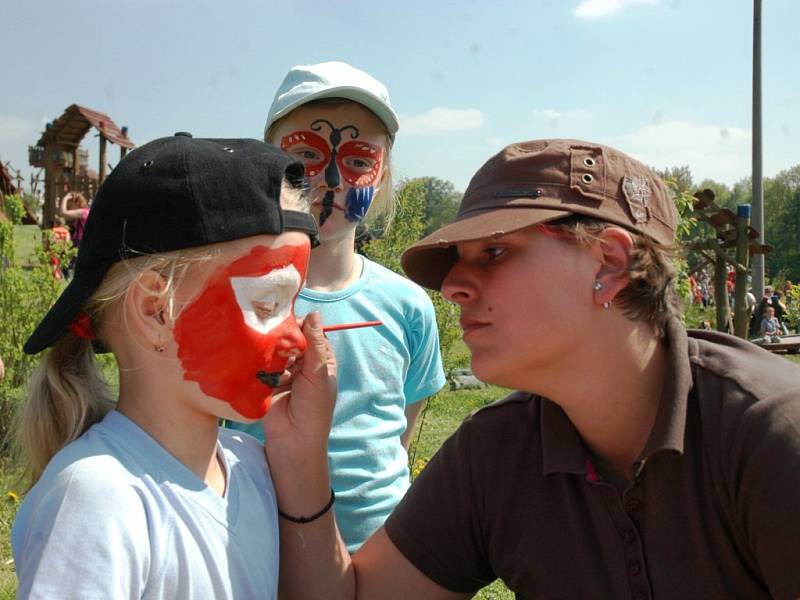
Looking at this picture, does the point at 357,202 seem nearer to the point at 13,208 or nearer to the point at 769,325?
the point at 13,208

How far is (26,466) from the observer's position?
5.35 ft

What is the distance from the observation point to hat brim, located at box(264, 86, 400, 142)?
2.37m

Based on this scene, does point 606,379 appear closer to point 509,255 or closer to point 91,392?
point 509,255

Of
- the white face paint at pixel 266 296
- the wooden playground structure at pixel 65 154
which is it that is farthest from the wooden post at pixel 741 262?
the wooden playground structure at pixel 65 154

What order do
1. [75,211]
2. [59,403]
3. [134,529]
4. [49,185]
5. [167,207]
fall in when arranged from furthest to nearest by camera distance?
[49,185] < [75,211] < [59,403] < [167,207] < [134,529]

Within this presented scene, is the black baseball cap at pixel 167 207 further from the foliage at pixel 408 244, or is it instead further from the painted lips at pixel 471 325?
the foliage at pixel 408 244

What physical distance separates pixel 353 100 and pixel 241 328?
3.68 feet

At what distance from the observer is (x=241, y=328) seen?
159 cm

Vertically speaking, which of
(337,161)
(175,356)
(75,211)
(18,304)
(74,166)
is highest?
(74,166)

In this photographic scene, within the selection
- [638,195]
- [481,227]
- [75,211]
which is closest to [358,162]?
[481,227]

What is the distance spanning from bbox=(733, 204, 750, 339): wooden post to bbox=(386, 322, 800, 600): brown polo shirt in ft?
32.6

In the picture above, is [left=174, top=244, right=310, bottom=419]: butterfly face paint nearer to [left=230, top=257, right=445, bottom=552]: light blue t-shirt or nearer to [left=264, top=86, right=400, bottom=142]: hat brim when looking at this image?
[left=230, top=257, right=445, bottom=552]: light blue t-shirt

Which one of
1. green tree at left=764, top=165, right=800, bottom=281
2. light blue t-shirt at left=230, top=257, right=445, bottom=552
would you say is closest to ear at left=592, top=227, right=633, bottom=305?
light blue t-shirt at left=230, top=257, right=445, bottom=552

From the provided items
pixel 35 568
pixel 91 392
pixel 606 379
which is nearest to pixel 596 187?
pixel 606 379
